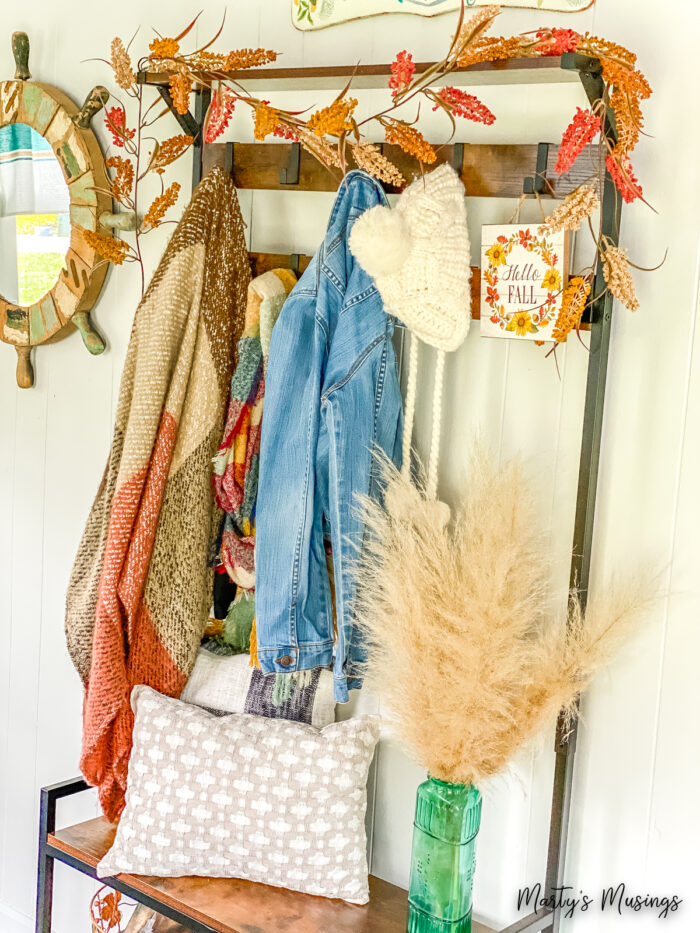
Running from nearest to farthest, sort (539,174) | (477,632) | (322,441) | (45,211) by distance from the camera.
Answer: (477,632)
(539,174)
(322,441)
(45,211)

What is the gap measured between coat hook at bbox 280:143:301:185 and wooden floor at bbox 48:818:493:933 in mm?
1152

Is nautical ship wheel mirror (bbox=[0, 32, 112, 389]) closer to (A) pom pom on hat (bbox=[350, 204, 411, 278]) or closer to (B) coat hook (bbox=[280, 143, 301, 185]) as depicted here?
(B) coat hook (bbox=[280, 143, 301, 185])

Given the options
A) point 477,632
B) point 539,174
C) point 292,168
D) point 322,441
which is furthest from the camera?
point 292,168

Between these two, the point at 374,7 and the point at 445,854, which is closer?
the point at 445,854

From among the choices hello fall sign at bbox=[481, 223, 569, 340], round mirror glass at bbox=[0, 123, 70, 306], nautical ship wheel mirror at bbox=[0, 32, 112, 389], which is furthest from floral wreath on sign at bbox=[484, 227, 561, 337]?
round mirror glass at bbox=[0, 123, 70, 306]

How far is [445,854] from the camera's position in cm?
141

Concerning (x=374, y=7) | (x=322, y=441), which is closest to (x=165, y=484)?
(x=322, y=441)

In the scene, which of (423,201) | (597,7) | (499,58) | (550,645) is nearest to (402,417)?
(423,201)

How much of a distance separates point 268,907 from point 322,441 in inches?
28.6

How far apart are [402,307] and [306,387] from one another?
196mm

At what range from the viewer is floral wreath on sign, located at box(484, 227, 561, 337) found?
1.40 m

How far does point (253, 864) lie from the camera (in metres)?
1.59

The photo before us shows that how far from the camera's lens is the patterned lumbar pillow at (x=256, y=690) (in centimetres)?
171

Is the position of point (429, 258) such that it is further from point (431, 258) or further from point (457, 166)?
point (457, 166)
